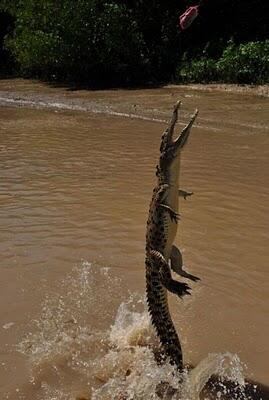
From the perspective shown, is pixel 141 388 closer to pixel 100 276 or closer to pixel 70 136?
pixel 100 276

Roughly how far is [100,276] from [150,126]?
7190mm

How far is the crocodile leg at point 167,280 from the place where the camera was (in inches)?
145

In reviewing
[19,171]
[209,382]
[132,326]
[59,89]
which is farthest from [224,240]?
[59,89]

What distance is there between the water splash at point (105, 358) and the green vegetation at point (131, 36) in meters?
12.9

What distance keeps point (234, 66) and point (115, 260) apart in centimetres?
1115

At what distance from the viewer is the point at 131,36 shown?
18172 millimetres

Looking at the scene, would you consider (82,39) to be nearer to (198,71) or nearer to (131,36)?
(131,36)

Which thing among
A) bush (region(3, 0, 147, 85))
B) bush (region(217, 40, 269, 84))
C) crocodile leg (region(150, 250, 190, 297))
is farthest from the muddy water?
→ bush (region(3, 0, 147, 85))

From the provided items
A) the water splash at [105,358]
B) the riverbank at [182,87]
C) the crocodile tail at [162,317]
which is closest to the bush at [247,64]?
the riverbank at [182,87]

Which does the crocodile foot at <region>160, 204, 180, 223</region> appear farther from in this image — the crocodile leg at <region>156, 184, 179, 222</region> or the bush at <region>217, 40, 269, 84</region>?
the bush at <region>217, 40, 269, 84</region>

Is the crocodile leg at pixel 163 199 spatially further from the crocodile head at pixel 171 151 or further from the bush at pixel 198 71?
the bush at pixel 198 71

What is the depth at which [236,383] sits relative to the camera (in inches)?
A: 157

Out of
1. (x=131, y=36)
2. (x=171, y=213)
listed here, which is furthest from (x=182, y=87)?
(x=171, y=213)

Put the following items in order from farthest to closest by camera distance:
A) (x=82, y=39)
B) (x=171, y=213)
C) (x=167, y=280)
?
(x=82, y=39) → (x=171, y=213) → (x=167, y=280)
